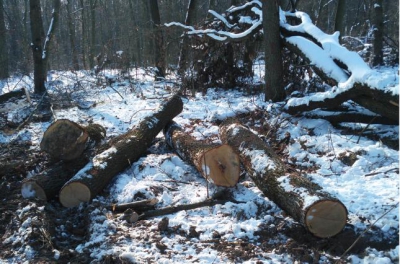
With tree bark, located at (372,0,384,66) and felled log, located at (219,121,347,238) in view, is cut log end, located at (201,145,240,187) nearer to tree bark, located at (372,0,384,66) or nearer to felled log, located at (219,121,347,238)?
felled log, located at (219,121,347,238)

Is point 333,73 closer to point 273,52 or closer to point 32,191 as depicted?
point 273,52

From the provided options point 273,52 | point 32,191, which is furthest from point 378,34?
point 32,191

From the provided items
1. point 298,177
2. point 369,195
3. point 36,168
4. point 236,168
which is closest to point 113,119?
point 36,168

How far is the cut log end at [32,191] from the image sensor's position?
14.9ft

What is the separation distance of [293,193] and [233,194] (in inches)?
37.7

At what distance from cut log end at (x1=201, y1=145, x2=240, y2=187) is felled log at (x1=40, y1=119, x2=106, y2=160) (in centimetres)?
198

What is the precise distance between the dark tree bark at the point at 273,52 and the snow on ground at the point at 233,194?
0.75 m

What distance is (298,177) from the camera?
3.96 metres

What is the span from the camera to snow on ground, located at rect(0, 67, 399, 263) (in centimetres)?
348

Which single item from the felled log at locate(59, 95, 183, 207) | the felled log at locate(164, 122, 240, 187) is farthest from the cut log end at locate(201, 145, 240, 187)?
the felled log at locate(59, 95, 183, 207)

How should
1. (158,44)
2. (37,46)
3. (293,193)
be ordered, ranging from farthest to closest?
(158,44)
(37,46)
(293,193)

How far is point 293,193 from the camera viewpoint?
3.70m

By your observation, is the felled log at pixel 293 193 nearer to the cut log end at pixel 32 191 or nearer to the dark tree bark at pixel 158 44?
the cut log end at pixel 32 191

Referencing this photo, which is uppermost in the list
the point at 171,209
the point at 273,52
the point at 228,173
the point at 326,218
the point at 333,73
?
the point at 273,52
